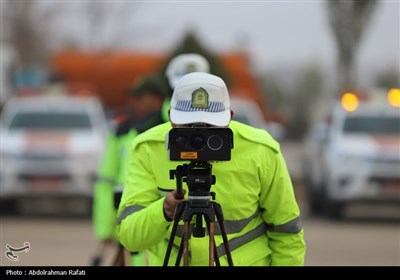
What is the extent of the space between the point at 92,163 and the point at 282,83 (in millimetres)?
53806

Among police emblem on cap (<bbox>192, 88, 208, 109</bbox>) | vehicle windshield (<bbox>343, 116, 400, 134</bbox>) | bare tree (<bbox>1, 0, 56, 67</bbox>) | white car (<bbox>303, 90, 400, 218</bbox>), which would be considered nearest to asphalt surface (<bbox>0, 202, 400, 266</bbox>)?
white car (<bbox>303, 90, 400, 218</bbox>)

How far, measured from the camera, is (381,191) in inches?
605

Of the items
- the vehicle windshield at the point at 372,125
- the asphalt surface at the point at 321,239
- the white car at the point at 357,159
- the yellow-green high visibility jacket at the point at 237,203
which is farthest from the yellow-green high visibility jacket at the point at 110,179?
the vehicle windshield at the point at 372,125

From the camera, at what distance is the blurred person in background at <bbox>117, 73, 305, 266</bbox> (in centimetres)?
420

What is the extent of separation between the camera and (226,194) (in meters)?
4.32

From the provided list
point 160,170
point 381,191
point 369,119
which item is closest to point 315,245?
point 381,191

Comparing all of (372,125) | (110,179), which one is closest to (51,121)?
(372,125)

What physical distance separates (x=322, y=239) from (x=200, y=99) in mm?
9411

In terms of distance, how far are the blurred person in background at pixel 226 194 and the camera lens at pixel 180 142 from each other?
0.16m

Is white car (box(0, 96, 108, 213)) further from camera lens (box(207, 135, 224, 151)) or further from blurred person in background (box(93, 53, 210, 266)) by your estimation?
camera lens (box(207, 135, 224, 151))

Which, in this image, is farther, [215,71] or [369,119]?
[215,71]

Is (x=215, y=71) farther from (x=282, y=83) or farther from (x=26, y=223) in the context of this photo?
(x=282, y=83)

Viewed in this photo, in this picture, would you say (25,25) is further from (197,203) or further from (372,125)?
(197,203)

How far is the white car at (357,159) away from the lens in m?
15.4
